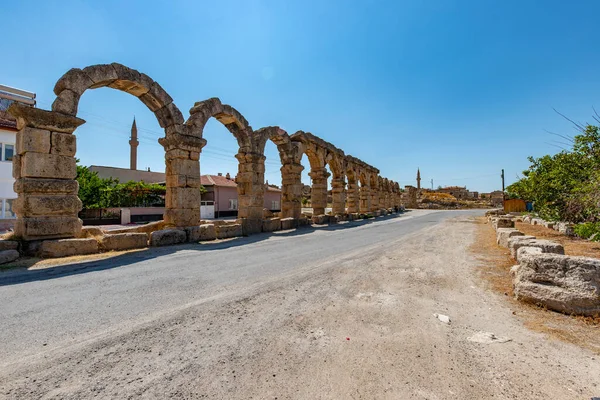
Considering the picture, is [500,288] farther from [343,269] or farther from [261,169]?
[261,169]

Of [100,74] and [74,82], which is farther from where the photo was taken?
[100,74]

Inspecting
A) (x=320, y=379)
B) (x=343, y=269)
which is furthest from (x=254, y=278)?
(x=320, y=379)

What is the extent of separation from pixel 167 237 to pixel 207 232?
1.36 meters

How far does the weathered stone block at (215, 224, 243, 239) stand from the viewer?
372 inches

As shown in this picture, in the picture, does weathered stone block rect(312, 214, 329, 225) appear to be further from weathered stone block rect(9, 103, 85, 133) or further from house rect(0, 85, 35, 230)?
house rect(0, 85, 35, 230)

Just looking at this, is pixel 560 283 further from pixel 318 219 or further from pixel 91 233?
pixel 318 219

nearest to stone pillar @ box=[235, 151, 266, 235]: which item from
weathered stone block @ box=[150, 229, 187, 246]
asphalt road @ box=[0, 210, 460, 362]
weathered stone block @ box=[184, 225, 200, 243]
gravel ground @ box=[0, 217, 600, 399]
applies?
weathered stone block @ box=[184, 225, 200, 243]

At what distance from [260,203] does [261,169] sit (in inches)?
56.8

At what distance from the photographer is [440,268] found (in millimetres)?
5199

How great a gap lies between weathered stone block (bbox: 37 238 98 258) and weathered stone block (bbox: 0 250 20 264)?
1.43 feet

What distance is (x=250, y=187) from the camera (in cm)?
1150

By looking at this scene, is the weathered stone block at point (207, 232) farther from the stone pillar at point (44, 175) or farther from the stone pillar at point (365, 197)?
the stone pillar at point (365, 197)

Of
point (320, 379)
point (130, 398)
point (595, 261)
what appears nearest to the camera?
point (130, 398)

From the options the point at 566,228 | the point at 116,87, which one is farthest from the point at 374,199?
the point at 116,87
